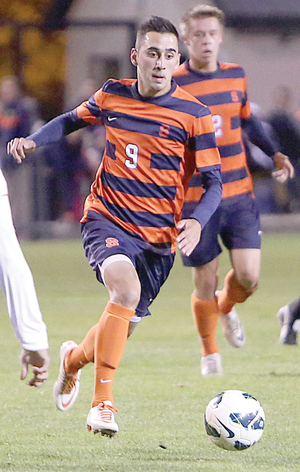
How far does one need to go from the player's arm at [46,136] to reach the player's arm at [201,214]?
832 millimetres

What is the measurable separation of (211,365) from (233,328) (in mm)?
825

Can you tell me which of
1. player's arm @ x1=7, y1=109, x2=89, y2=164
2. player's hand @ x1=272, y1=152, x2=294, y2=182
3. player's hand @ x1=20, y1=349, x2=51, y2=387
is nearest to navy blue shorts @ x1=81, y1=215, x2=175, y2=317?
player's arm @ x1=7, y1=109, x2=89, y2=164

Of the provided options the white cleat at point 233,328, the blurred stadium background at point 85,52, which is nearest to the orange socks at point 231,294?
the white cleat at point 233,328

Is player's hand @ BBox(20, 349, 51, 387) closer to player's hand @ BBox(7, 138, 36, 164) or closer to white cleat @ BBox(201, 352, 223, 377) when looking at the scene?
player's hand @ BBox(7, 138, 36, 164)

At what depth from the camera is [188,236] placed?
4480mm

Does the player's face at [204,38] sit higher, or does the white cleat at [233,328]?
the player's face at [204,38]

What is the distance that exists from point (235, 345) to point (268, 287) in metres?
3.45

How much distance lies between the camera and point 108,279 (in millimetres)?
4633

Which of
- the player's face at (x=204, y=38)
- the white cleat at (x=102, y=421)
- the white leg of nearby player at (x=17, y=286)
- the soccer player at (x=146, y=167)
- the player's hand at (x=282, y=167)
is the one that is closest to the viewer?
the white leg of nearby player at (x=17, y=286)

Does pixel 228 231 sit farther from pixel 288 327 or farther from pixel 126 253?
pixel 126 253

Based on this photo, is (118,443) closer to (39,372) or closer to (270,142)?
(39,372)

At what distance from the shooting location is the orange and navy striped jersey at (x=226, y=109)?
Result: 6.06 meters

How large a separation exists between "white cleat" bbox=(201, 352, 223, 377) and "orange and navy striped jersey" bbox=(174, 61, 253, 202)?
1.02 meters

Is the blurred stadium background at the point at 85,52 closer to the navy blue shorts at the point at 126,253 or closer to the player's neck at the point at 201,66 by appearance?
the player's neck at the point at 201,66
